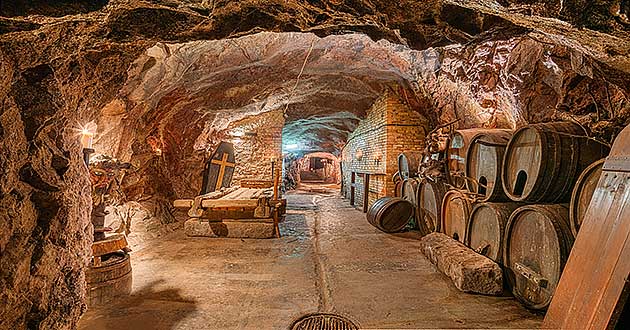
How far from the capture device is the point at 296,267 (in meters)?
4.64

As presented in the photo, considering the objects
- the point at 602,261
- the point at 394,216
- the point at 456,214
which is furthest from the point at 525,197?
the point at 394,216

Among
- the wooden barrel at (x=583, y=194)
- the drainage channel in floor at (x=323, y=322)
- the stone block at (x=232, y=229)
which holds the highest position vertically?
the wooden barrel at (x=583, y=194)

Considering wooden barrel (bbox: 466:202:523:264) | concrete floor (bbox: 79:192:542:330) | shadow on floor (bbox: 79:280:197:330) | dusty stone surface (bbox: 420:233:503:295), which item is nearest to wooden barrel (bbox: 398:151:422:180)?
concrete floor (bbox: 79:192:542:330)

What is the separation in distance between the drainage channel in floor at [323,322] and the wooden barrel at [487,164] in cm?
242

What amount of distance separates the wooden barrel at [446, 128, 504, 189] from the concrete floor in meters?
1.34

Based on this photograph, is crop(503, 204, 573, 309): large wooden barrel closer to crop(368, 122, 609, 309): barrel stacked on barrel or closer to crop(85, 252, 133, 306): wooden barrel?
crop(368, 122, 609, 309): barrel stacked on barrel

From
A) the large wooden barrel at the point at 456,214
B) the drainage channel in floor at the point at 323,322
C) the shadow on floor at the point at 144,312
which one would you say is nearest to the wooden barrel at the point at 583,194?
the large wooden barrel at the point at 456,214

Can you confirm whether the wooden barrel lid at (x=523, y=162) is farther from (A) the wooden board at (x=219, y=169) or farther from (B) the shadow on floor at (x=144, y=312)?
(A) the wooden board at (x=219, y=169)

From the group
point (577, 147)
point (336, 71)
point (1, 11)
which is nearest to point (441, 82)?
point (336, 71)

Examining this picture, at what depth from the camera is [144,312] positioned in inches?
126

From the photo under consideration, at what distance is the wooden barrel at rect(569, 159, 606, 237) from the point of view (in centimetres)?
285

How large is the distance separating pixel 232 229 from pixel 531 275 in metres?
4.99

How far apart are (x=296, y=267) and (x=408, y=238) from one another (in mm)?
2700

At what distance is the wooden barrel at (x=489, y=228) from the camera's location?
3.84 meters
